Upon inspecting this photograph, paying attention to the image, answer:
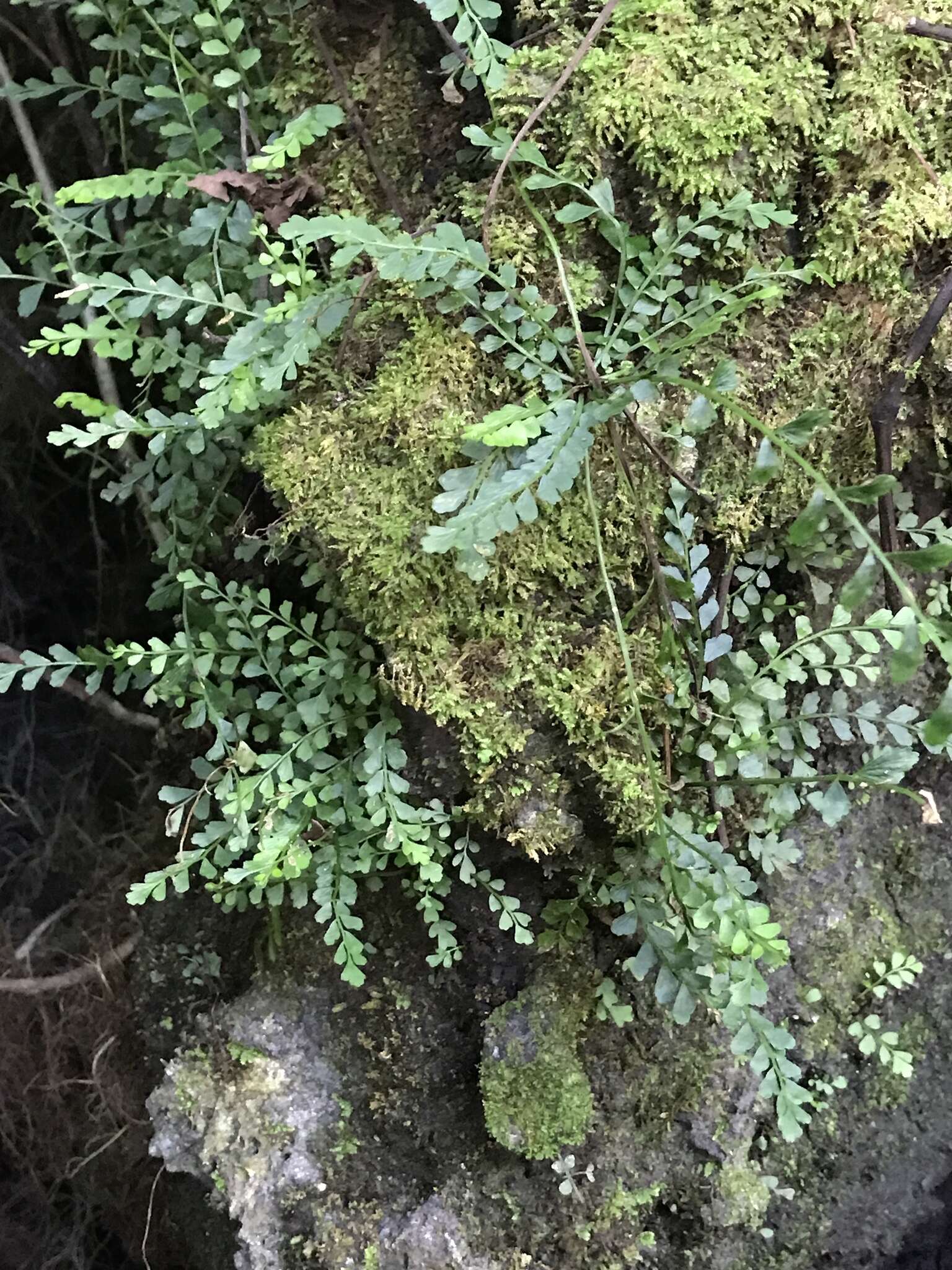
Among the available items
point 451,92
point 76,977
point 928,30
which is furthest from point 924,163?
point 76,977

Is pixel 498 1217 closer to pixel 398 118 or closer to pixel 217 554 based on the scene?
pixel 217 554

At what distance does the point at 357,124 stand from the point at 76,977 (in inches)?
89.1

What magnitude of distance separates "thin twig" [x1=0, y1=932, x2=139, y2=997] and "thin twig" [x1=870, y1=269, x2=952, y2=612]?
2.14m

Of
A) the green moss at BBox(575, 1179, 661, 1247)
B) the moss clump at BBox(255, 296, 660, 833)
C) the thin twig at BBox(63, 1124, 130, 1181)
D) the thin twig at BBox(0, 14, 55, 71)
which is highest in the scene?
the thin twig at BBox(0, 14, 55, 71)

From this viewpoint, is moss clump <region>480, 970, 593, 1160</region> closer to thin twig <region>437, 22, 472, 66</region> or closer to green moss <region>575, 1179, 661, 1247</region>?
Result: green moss <region>575, 1179, 661, 1247</region>

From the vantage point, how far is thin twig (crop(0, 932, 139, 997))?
236 cm

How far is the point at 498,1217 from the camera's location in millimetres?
1598

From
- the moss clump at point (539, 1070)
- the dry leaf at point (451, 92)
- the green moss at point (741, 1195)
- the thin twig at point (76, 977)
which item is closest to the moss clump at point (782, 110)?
the dry leaf at point (451, 92)

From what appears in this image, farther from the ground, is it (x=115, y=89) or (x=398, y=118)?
(x=115, y=89)

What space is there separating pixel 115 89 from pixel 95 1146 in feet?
8.61

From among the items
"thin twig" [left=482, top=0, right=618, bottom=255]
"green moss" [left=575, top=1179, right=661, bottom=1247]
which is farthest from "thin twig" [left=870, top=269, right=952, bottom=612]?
"green moss" [left=575, top=1179, right=661, bottom=1247]

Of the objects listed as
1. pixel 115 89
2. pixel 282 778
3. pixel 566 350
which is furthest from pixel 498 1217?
pixel 115 89

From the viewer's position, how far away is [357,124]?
1.46 m

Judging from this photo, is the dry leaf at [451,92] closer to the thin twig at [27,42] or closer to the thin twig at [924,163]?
the thin twig at [924,163]
